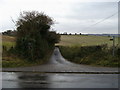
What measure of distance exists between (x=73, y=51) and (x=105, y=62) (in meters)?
9.20

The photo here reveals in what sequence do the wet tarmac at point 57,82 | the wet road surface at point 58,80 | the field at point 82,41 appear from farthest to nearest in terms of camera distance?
the field at point 82,41, the wet road surface at point 58,80, the wet tarmac at point 57,82

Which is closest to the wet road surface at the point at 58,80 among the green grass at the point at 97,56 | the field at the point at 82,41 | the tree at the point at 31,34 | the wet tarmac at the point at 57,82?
the wet tarmac at the point at 57,82

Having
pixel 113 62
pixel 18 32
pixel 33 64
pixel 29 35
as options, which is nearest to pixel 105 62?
pixel 113 62

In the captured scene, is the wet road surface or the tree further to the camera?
the tree

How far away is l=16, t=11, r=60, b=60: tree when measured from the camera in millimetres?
23656

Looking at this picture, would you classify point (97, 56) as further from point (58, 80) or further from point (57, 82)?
point (57, 82)

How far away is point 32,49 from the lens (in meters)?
23.5

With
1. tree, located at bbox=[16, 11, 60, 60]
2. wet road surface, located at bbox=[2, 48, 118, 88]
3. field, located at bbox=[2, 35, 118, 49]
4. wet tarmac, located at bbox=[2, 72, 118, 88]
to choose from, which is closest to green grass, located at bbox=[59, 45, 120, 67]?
field, located at bbox=[2, 35, 118, 49]

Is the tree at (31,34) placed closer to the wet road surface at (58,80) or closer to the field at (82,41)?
the field at (82,41)

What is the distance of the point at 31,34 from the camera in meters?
24.8

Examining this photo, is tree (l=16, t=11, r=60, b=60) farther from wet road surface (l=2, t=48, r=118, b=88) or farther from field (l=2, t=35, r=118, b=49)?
wet road surface (l=2, t=48, r=118, b=88)

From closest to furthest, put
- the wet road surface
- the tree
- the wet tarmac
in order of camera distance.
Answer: the wet tarmac < the wet road surface < the tree

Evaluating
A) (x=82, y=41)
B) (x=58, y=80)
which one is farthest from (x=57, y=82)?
(x=82, y=41)

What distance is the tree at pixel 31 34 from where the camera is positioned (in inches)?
931
